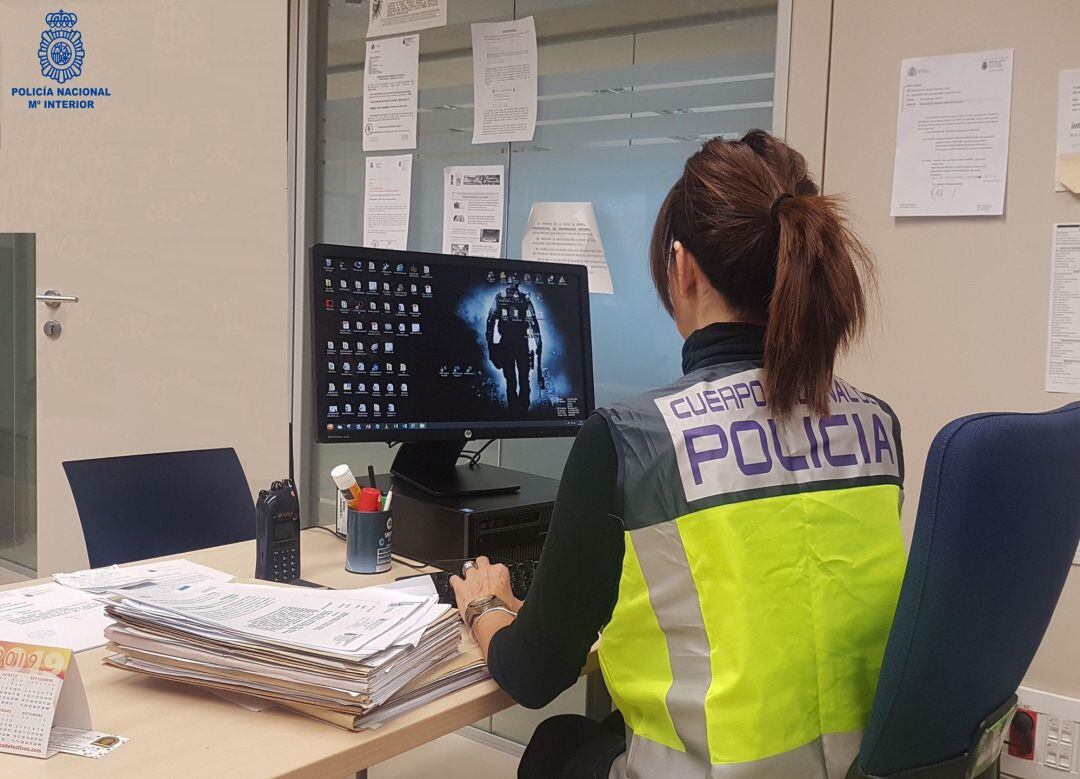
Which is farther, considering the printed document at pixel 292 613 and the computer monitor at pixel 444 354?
the computer monitor at pixel 444 354

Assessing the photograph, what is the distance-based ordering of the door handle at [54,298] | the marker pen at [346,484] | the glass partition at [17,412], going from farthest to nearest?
the glass partition at [17,412], the door handle at [54,298], the marker pen at [346,484]

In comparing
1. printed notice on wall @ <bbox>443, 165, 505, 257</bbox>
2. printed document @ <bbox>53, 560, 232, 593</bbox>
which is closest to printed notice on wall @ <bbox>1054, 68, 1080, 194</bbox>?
printed notice on wall @ <bbox>443, 165, 505, 257</bbox>

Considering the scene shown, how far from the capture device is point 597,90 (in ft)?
8.23

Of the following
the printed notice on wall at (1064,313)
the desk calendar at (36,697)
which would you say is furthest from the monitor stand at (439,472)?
the printed notice on wall at (1064,313)

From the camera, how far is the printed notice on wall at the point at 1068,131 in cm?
182

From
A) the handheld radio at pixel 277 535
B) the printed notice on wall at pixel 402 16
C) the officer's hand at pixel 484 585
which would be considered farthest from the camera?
the printed notice on wall at pixel 402 16

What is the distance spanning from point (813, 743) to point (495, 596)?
503mm

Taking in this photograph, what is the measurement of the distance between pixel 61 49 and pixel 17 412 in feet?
3.98

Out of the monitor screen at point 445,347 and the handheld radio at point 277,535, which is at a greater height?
the monitor screen at point 445,347

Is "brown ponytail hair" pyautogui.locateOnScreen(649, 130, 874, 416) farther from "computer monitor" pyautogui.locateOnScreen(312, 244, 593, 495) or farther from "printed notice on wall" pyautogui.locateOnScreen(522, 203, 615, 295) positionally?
"printed notice on wall" pyautogui.locateOnScreen(522, 203, 615, 295)

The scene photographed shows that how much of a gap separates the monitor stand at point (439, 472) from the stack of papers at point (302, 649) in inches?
21.9

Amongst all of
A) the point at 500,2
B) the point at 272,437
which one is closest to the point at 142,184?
the point at 272,437

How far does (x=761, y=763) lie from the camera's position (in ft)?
3.43

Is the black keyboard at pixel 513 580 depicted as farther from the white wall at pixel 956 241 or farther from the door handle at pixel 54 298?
the door handle at pixel 54 298
